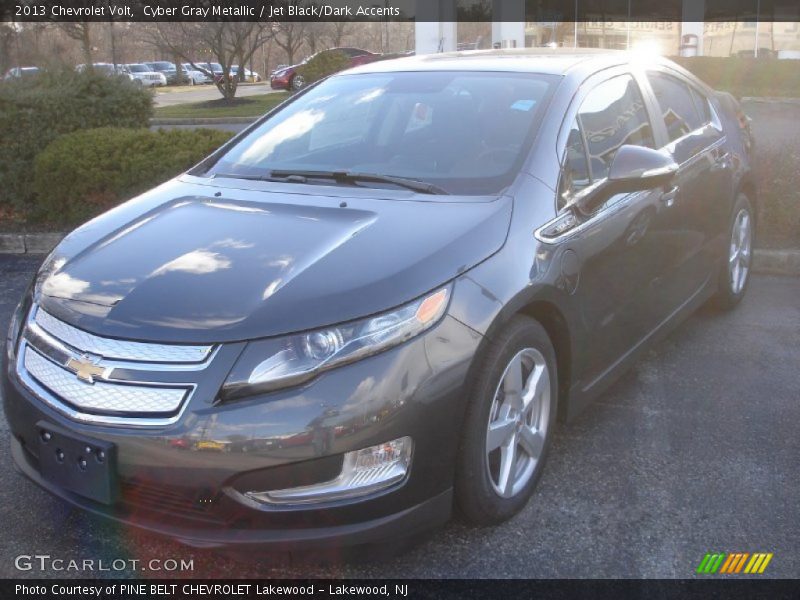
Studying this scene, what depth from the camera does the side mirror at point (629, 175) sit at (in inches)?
142

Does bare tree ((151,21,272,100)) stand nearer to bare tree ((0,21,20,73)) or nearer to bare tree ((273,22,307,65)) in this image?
bare tree ((0,21,20,73))

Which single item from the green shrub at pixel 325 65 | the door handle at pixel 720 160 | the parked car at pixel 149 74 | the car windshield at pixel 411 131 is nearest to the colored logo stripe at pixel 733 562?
the car windshield at pixel 411 131

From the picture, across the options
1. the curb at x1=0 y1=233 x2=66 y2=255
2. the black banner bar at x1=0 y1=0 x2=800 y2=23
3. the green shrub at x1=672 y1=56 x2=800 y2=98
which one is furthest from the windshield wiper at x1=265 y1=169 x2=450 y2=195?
the black banner bar at x1=0 y1=0 x2=800 y2=23

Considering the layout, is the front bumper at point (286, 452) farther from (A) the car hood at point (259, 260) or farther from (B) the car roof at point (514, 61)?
(B) the car roof at point (514, 61)

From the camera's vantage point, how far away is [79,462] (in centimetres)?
260

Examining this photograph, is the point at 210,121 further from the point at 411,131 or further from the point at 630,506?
the point at 630,506

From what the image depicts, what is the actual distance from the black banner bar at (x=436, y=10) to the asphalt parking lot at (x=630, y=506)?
23.2m

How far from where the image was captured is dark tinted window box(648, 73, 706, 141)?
15.0ft

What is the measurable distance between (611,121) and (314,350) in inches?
83.9

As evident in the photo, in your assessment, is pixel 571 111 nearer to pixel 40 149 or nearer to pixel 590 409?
pixel 590 409

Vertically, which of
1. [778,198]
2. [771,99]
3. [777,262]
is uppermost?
[771,99]

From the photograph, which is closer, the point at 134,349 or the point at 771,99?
the point at 134,349

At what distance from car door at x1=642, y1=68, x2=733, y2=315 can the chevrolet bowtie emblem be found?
258 centimetres

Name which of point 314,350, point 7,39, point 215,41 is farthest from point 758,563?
point 7,39
